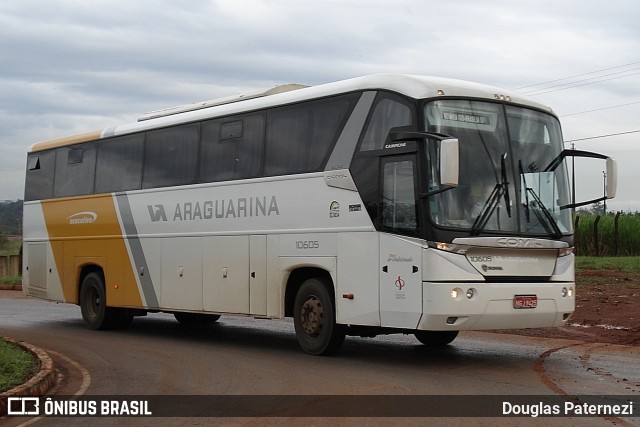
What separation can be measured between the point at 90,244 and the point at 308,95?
7006 mm

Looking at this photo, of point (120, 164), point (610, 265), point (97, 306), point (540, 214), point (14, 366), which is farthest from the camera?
point (610, 265)

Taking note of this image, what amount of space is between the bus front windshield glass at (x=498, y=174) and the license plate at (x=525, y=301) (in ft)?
2.77

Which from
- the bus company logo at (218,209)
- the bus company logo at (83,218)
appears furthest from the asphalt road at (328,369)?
the bus company logo at (83,218)

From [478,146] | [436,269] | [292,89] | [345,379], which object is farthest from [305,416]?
[292,89]

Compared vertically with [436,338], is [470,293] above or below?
above

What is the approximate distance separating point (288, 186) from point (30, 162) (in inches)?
369

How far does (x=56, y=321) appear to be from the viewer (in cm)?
2103

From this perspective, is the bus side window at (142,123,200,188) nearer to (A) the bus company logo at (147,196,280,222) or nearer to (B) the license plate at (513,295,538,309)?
(A) the bus company logo at (147,196,280,222)

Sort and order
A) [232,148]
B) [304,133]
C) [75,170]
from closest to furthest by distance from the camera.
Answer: [304,133]
[232,148]
[75,170]

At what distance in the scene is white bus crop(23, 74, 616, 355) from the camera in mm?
12078

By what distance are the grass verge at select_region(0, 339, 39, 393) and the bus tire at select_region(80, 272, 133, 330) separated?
4889 millimetres

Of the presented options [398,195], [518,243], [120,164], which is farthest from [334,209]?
[120,164]

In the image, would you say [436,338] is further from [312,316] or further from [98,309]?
[98,309]

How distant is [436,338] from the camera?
14.9 m
